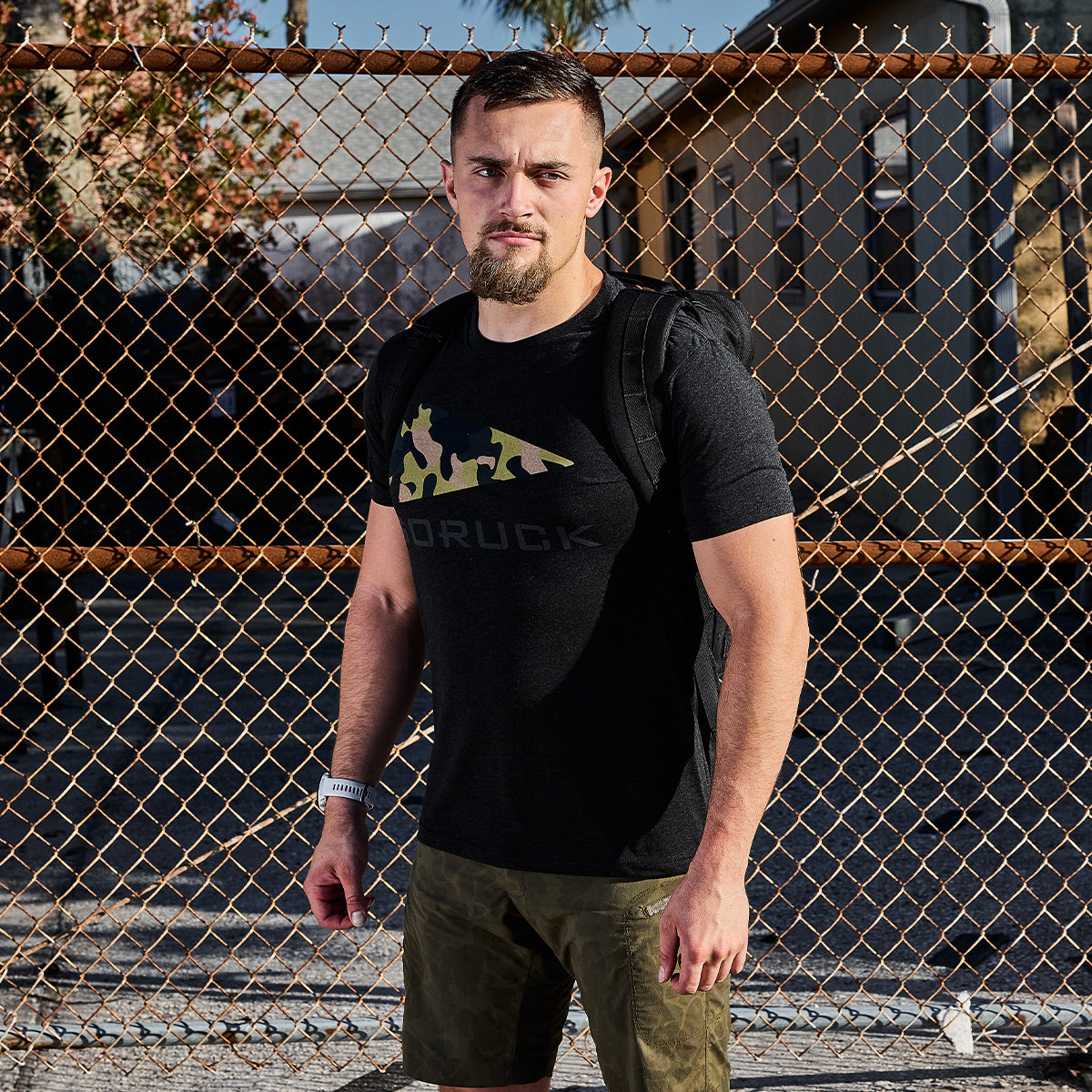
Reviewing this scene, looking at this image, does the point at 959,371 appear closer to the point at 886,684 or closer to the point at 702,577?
the point at 886,684

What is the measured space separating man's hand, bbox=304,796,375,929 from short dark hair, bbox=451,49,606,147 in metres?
1.16

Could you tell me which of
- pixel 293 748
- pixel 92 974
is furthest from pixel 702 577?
pixel 293 748

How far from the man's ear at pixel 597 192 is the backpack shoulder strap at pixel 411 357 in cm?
26

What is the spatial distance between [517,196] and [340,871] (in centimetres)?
114

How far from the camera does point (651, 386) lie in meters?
1.73

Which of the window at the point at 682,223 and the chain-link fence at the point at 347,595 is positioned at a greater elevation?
the window at the point at 682,223

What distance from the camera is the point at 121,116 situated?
9.15 metres

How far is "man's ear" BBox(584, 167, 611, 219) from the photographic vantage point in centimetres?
192

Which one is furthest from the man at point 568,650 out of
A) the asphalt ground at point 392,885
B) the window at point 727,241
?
the window at point 727,241

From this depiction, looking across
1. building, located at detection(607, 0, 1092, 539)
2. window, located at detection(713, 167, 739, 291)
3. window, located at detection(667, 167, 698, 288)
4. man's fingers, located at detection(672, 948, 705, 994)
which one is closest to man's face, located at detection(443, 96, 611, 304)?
man's fingers, located at detection(672, 948, 705, 994)

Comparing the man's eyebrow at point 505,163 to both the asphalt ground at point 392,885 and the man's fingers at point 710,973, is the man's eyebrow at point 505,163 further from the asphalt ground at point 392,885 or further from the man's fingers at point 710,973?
the asphalt ground at point 392,885

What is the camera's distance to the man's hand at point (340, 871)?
2.07 m

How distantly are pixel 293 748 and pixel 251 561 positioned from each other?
3017mm

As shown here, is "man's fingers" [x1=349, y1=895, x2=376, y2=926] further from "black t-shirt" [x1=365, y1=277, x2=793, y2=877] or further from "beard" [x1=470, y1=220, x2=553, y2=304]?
"beard" [x1=470, y1=220, x2=553, y2=304]
